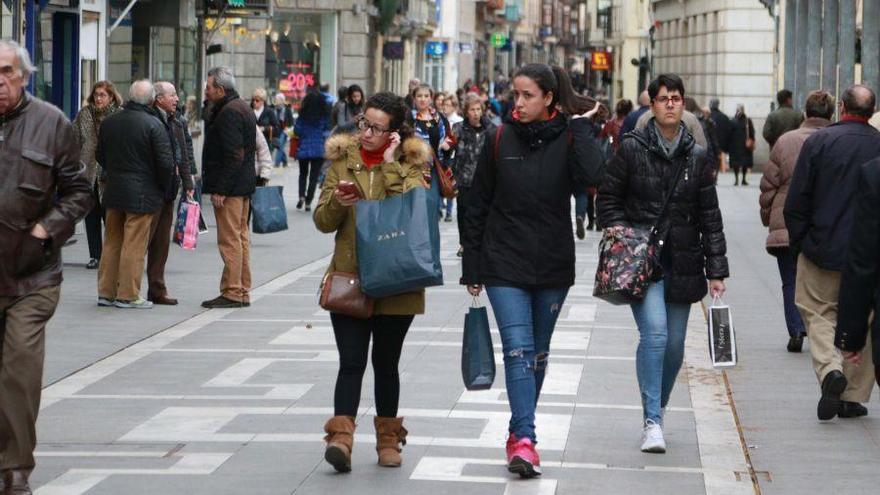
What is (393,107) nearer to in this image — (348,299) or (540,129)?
(540,129)

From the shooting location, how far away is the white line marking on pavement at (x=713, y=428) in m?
8.30

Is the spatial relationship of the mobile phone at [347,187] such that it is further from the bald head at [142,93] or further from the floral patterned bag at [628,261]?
the bald head at [142,93]

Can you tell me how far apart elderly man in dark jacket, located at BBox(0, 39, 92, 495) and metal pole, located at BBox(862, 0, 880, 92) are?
17.6 meters

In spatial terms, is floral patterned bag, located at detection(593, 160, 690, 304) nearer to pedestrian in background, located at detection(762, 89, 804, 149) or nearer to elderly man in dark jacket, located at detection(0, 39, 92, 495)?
elderly man in dark jacket, located at detection(0, 39, 92, 495)

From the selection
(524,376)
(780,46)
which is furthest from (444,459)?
(780,46)

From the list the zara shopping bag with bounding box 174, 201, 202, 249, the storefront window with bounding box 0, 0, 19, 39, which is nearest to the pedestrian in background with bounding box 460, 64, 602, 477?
the zara shopping bag with bounding box 174, 201, 202, 249

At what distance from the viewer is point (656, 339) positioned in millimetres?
8953

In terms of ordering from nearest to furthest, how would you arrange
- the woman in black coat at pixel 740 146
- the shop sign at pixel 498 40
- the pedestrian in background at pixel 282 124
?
the pedestrian in background at pixel 282 124 < the woman in black coat at pixel 740 146 < the shop sign at pixel 498 40

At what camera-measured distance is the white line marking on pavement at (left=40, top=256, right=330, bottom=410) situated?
1073 cm

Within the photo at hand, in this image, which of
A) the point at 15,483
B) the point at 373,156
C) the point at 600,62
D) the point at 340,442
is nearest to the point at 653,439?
the point at 340,442

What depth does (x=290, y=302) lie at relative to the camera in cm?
1573

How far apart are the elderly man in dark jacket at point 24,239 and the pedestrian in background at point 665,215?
2.59 meters

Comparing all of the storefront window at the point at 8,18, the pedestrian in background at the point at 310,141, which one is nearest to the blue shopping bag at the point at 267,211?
the storefront window at the point at 8,18

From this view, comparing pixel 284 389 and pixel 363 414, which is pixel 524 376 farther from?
pixel 284 389
